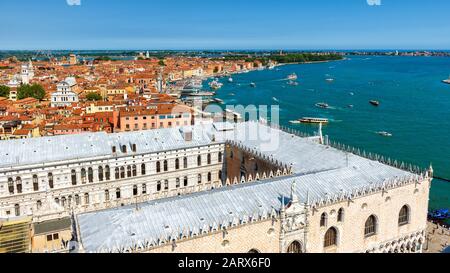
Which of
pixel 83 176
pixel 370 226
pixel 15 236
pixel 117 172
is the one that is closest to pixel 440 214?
pixel 370 226

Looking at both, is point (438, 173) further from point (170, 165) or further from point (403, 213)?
point (170, 165)

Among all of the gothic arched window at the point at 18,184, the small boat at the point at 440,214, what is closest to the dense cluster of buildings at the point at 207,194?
the gothic arched window at the point at 18,184

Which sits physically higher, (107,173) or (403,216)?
(107,173)

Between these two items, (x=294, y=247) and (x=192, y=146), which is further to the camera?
(x=192, y=146)

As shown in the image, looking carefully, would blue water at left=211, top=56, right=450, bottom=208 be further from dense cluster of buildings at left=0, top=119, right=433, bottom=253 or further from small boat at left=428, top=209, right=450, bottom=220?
dense cluster of buildings at left=0, top=119, right=433, bottom=253

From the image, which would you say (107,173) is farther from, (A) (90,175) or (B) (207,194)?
(B) (207,194)

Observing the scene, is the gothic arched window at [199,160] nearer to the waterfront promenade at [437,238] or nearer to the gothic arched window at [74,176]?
the gothic arched window at [74,176]

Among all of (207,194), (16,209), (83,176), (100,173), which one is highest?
(207,194)
